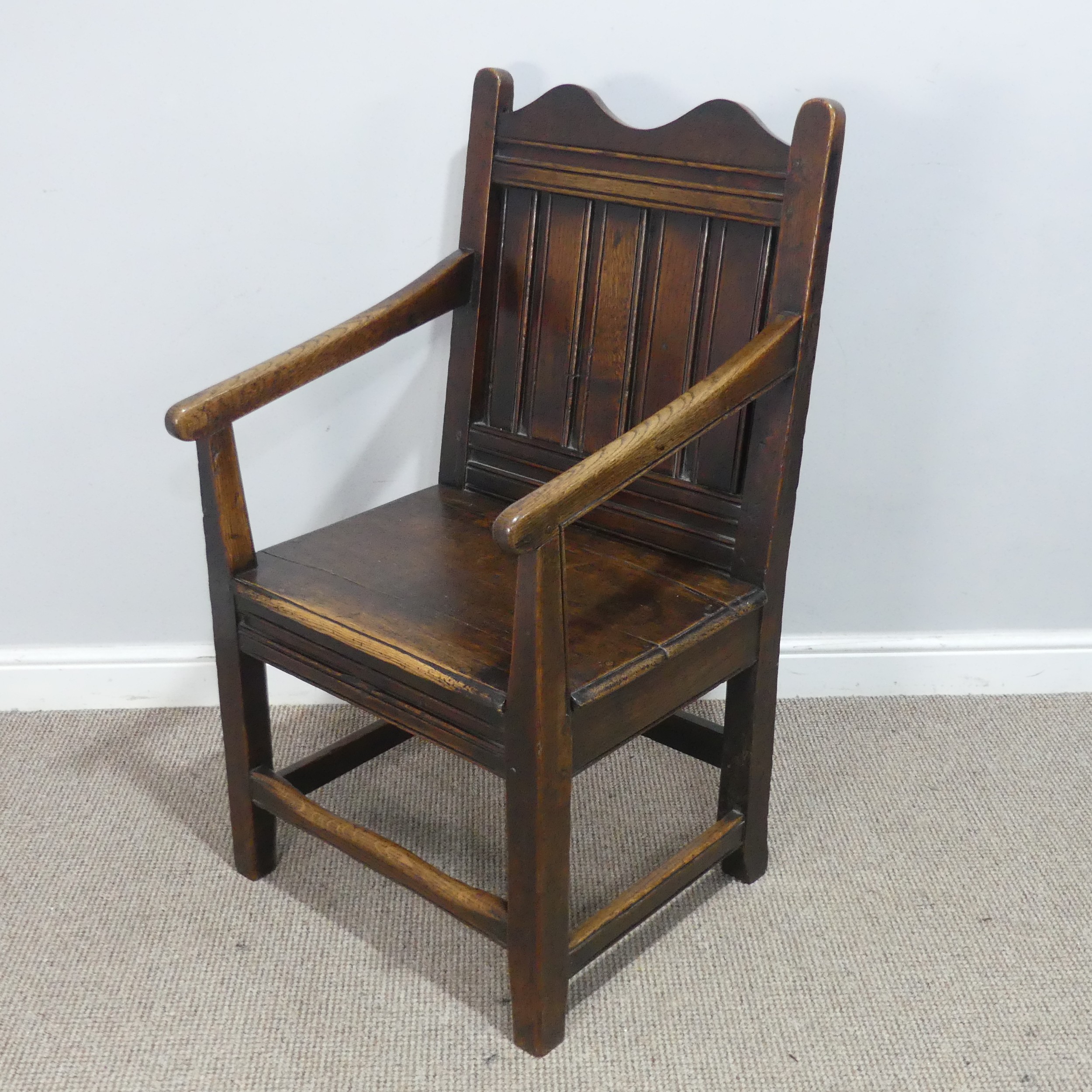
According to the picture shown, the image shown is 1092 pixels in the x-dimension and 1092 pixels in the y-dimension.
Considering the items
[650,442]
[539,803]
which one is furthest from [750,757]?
[650,442]

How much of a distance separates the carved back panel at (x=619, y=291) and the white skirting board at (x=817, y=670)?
0.66 m

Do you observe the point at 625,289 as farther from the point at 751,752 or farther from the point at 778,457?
the point at 751,752

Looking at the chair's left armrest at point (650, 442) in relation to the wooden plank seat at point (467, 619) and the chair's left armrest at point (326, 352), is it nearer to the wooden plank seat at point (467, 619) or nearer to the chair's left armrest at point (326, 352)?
the wooden plank seat at point (467, 619)

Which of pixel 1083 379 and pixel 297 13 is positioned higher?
pixel 297 13

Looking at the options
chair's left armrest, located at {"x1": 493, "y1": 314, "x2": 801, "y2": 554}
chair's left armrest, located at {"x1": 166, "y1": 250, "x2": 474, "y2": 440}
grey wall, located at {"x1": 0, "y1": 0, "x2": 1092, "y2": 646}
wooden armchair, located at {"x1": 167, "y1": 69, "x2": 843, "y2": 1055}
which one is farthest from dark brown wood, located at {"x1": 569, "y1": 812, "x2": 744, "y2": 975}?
chair's left armrest, located at {"x1": 166, "y1": 250, "x2": 474, "y2": 440}

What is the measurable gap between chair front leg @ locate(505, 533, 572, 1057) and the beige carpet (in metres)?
0.09

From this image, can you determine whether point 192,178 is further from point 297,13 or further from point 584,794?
point 584,794

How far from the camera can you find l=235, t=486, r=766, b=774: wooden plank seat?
4.17 feet

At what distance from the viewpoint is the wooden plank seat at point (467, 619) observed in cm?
127

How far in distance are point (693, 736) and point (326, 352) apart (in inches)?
28.4

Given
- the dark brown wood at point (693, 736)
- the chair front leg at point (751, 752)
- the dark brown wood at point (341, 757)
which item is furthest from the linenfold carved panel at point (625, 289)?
the dark brown wood at point (341, 757)

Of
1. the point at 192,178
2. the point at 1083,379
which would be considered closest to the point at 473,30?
the point at 192,178

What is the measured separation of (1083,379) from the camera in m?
1.90

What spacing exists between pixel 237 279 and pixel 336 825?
2.73 ft
